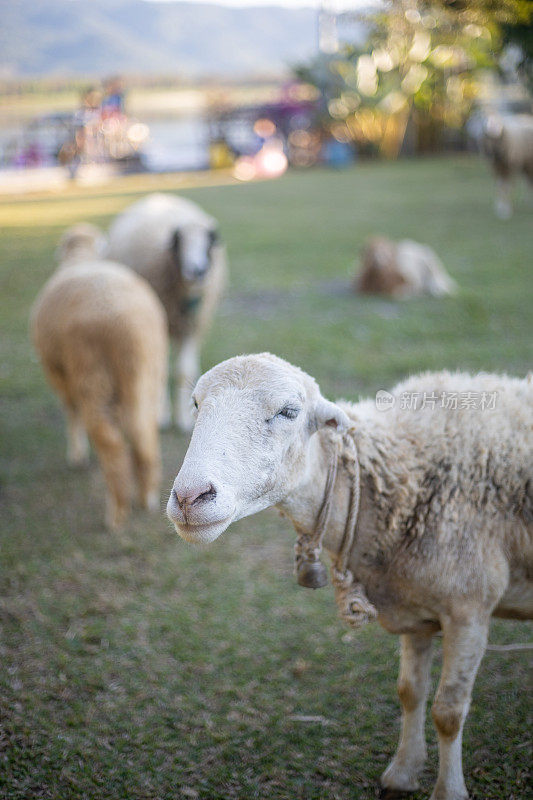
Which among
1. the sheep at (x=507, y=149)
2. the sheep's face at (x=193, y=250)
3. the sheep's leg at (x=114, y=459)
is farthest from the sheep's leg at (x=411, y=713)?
the sheep at (x=507, y=149)

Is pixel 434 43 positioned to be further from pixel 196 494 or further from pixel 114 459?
pixel 114 459

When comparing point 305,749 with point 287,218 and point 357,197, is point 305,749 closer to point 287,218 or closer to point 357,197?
point 287,218

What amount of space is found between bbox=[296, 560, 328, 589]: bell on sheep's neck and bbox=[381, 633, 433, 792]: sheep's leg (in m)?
0.37

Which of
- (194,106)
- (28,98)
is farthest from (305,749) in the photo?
(194,106)

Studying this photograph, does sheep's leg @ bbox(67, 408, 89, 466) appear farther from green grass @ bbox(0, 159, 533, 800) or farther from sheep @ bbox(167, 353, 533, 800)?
sheep @ bbox(167, 353, 533, 800)

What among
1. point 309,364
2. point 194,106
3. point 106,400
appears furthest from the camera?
point 194,106

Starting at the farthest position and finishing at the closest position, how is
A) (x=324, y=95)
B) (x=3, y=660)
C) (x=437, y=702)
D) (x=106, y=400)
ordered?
(x=324, y=95) → (x=106, y=400) → (x=3, y=660) → (x=437, y=702)

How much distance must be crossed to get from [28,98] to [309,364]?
2369 centimetres

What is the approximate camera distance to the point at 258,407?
156 centimetres

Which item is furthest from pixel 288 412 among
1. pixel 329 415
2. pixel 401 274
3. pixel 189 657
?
pixel 401 274

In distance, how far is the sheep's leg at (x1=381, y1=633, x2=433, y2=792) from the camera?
1976 millimetres

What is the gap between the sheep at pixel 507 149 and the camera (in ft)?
34.6

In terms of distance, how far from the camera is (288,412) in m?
1.59

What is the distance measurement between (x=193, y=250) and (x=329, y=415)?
3045mm
